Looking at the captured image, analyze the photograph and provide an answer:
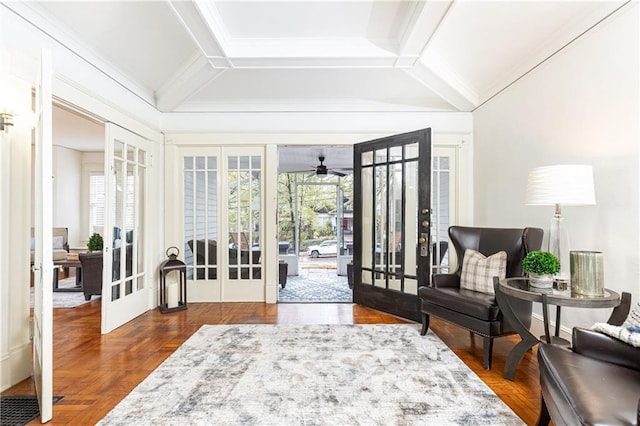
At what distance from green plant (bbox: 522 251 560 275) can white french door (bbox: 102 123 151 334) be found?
372cm

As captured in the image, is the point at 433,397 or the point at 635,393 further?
the point at 433,397

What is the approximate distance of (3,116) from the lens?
2.21m

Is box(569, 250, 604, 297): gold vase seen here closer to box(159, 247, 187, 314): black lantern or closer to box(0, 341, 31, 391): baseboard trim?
box(0, 341, 31, 391): baseboard trim

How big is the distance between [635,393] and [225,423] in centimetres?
190

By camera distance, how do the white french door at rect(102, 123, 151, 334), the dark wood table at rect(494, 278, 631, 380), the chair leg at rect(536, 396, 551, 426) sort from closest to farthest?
1. the chair leg at rect(536, 396, 551, 426)
2. the dark wood table at rect(494, 278, 631, 380)
3. the white french door at rect(102, 123, 151, 334)

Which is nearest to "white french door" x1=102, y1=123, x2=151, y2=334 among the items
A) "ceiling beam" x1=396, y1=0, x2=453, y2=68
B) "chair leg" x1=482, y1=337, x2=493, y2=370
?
"ceiling beam" x1=396, y1=0, x2=453, y2=68

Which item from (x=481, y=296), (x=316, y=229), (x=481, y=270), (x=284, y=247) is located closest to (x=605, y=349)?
(x=481, y=296)

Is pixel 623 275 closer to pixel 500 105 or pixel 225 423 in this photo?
pixel 500 105

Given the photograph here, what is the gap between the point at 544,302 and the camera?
2047 millimetres

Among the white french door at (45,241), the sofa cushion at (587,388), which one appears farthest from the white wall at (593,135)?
the white french door at (45,241)

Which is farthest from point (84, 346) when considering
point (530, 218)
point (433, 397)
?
point (530, 218)

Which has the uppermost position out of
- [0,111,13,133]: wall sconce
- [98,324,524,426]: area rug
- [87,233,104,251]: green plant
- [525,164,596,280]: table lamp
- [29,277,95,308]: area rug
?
[0,111,13,133]: wall sconce

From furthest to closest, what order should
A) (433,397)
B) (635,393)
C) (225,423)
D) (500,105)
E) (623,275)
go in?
(500,105) < (623,275) < (433,397) < (225,423) < (635,393)

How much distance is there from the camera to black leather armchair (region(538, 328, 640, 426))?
4.03 feet
